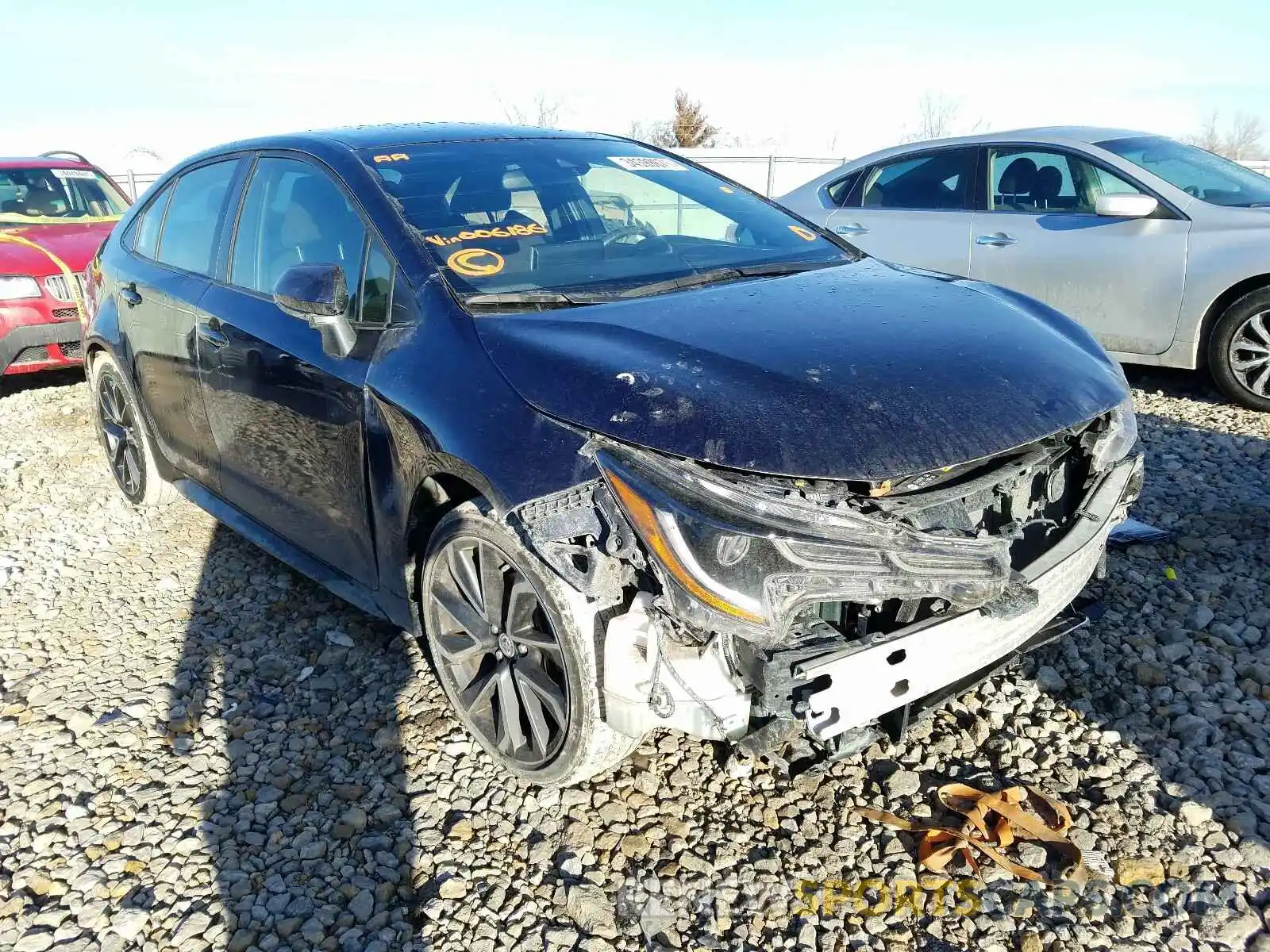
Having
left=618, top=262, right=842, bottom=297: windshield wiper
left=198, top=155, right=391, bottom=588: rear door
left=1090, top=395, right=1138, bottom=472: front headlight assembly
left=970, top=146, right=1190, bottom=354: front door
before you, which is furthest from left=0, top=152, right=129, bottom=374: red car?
left=1090, top=395, right=1138, bottom=472: front headlight assembly

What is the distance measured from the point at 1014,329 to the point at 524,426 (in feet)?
4.37

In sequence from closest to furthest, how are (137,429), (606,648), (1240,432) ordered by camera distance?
(606,648)
(137,429)
(1240,432)

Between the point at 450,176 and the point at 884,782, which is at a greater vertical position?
the point at 450,176

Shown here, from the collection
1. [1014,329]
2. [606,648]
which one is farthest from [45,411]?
[1014,329]

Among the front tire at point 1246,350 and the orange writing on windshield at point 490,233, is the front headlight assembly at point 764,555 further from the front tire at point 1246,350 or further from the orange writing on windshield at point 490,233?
the front tire at point 1246,350

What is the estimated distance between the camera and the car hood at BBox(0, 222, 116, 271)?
6.72 metres

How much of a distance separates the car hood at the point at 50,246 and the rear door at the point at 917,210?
5.29 m

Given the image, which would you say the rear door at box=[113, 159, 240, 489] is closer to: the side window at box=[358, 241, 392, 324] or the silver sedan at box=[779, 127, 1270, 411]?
the side window at box=[358, 241, 392, 324]

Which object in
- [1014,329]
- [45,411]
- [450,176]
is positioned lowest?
[45,411]

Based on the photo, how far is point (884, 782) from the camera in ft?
8.31

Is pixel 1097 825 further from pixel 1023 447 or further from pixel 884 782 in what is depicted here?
pixel 1023 447

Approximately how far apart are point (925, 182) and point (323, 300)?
16.4 ft

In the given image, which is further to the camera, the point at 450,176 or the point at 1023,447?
the point at 450,176

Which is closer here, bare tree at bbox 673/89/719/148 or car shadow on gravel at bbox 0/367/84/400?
car shadow on gravel at bbox 0/367/84/400
